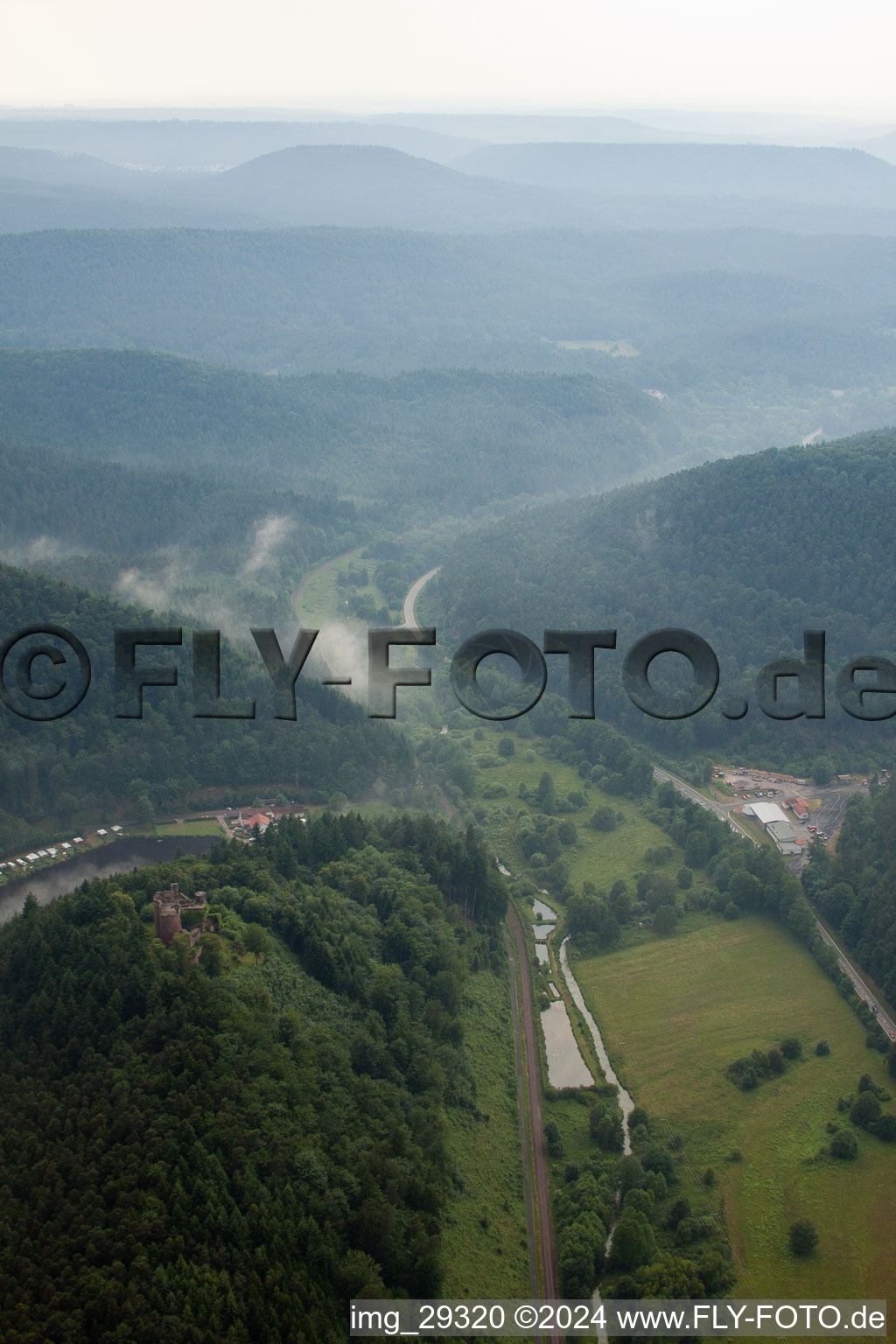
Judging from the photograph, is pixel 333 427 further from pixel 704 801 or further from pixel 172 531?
pixel 704 801

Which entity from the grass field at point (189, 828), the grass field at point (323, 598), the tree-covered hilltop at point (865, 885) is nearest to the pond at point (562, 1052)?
the tree-covered hilltop at point (865, 885)

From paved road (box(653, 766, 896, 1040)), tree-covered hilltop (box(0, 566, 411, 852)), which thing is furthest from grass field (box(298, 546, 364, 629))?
paved road (box(653, 766, 896, 1040))

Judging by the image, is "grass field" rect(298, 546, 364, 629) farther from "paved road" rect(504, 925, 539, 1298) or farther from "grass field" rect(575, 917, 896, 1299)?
"grass field" rect(575, 917, 896, 1299)

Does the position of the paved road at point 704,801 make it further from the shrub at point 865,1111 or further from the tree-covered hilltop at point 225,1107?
the tree-covered hilltop at point 225,1107

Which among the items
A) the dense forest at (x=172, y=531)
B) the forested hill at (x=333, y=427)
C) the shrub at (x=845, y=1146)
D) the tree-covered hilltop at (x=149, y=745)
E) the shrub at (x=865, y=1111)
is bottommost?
the shrub at (x=845, y=1146)

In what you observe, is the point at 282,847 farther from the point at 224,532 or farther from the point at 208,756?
the point at 224,532

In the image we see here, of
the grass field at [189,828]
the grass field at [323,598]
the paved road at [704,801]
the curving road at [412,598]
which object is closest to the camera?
the grass field at [189,828]

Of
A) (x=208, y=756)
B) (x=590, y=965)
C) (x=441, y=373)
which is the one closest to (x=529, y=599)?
(x=208, y=756)
